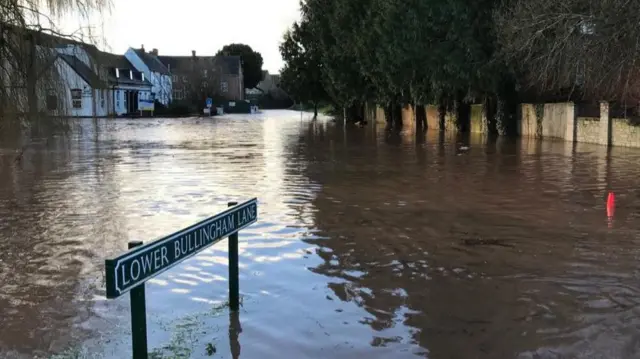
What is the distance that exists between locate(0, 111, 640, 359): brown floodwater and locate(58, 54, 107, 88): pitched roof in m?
0.82

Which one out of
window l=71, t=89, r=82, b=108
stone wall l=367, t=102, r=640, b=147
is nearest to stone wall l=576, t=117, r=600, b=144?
stone wall l=367, t=102, r=640, b=147

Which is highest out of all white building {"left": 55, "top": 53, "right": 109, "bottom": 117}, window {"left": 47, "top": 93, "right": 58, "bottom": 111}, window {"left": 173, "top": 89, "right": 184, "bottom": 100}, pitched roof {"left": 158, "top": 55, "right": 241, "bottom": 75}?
pitched roof {"left": 158, "top": 55, "right": 241, "bottom": 75}

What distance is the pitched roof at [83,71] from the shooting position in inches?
426

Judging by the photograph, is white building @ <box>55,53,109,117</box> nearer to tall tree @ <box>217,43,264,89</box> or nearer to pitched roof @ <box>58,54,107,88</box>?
pitched roof @ <box>58,54,107,88</box>

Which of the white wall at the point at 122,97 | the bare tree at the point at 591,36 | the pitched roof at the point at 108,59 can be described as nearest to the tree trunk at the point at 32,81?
the pitched roof at the point at 108,59

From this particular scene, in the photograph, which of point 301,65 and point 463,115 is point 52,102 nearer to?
point 463,115

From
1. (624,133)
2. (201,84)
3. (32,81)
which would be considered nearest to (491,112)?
(624,133)

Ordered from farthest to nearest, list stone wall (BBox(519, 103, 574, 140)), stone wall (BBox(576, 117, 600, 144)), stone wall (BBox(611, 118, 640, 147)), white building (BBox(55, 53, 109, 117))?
stone wall (BBox(519, 103, 574, 140))
stone wall (BBox(576, 117, 600, 144))
stone wall (BBox(611, 118, 640, 147))
white building (BBox(55, 53, 109, 117))

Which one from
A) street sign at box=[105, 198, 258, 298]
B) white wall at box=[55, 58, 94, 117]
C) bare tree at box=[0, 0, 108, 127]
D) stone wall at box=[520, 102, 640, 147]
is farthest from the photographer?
stone wall at box=[520, 102, 640, 147]

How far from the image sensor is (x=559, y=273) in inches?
283

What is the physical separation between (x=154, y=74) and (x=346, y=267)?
9497 cm

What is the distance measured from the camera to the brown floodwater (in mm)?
5391

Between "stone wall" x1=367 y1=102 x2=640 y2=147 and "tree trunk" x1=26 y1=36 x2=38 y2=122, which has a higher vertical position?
"tree trunk" x1=26 y1=36 x2=38 y2=122

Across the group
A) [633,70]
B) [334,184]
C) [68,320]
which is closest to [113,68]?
[334,184]
